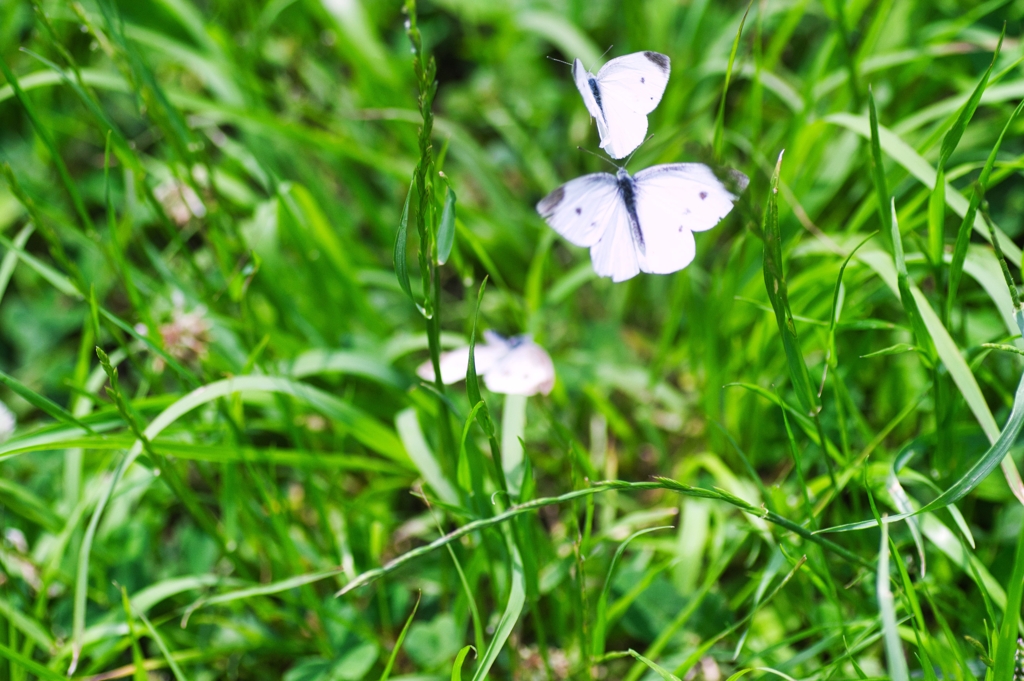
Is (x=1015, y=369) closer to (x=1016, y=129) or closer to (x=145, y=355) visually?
(x=1016, y=129)

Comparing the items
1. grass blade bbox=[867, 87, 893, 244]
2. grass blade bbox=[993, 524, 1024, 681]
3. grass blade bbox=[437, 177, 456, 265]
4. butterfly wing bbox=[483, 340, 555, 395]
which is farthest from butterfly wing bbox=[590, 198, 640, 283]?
grass blade bbox=[993, 524, 1024, 681]

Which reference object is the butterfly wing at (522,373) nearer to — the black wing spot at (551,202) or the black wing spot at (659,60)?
the black wing spot at (551,202)

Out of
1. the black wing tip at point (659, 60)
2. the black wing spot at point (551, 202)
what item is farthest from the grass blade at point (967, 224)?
the black wing spot at point (551, 202)

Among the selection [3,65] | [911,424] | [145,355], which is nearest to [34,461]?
[145,355]

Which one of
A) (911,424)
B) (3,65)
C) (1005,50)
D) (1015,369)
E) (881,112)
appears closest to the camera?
(3,65)

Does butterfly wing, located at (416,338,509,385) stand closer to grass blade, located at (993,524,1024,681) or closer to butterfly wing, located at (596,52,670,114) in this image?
butterfly wing, located at (596,52,670,114)

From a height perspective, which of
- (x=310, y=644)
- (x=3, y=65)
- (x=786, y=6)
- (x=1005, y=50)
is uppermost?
(x=786, y=6)

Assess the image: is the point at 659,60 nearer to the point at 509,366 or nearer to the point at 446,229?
the point at 446,229
